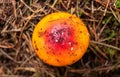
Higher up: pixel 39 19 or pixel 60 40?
pixel 39 19

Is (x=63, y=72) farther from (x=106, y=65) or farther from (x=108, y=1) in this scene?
(x=108, y=1)

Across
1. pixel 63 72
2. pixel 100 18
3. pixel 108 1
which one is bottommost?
pixel 63 72

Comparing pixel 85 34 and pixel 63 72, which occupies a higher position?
pixel 85 34

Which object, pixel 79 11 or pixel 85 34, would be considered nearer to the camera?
pixel 85 34

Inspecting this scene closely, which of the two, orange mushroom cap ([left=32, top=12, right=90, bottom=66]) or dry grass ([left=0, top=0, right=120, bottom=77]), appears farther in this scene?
dry grass ([left=0, top=0, right=120, bottom=77])

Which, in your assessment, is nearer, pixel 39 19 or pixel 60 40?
pixel 60 40

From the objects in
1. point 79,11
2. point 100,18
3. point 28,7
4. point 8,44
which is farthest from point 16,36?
point 100,18
